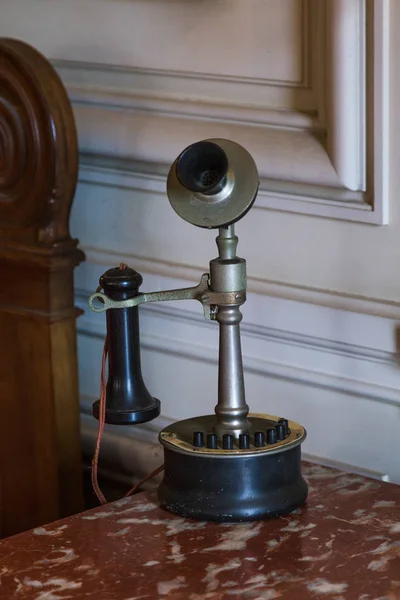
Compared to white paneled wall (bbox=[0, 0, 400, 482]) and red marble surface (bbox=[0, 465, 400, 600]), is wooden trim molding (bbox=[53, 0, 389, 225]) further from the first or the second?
red marble surface (bbox=[0, 465, 400, 600])

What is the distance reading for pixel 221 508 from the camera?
104cm

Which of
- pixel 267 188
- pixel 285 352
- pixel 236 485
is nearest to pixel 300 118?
pixel 267 188

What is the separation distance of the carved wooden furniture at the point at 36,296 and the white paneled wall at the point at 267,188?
0.26 feet

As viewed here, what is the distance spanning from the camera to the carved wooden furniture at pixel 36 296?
137cm

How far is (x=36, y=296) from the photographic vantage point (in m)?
1.43

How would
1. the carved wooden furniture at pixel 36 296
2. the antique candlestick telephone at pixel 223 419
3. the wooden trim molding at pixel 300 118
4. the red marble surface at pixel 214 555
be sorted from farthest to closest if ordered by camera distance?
1. the carved wooden furniture at pixel 36 296
2. the wooden trim molding at pixel 300 118
3. the antique candlestick telephone at pixel 223 419
4. the red marble surface at pixel 214 555

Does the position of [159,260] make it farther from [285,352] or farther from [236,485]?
[236,485]

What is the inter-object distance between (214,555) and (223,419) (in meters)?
0.16

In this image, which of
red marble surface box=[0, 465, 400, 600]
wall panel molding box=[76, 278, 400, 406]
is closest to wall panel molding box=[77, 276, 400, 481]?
wall panel molding box=[76, 278, 400, 406]

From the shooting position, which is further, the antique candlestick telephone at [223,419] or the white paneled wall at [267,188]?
the white paneled wall at [267,188]

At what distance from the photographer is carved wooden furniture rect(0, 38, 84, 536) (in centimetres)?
137

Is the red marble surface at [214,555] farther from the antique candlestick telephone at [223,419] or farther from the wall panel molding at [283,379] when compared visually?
the wall panel molding at [283,379]

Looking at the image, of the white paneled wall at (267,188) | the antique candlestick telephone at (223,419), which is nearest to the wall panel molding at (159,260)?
the white paneled wall at (267,188)

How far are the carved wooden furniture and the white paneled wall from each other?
0.26 feet
